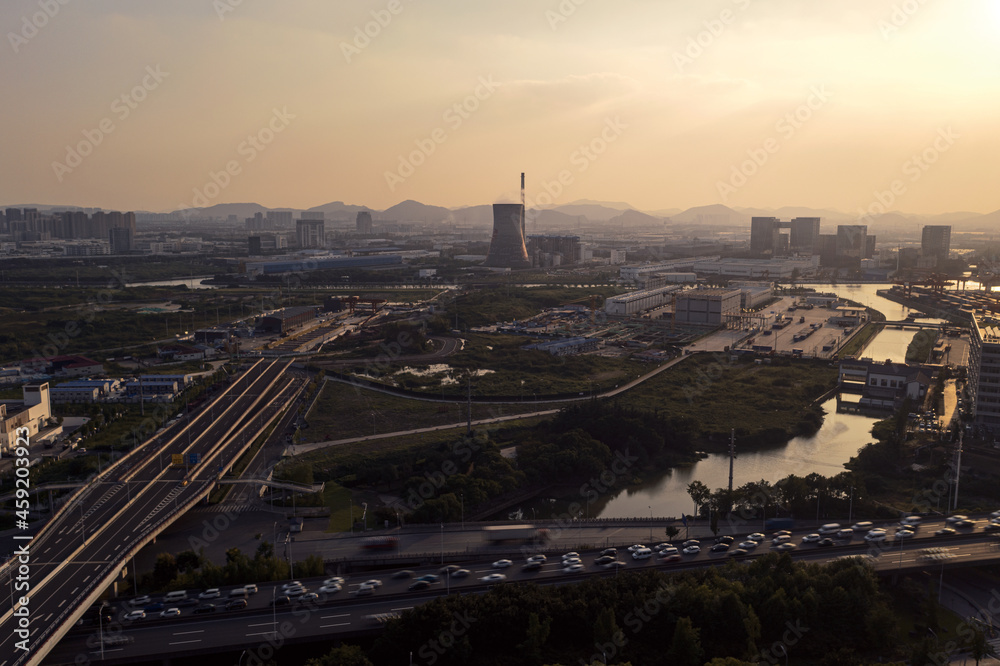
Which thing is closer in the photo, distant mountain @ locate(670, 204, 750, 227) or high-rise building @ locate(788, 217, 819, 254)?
high-rise building @ locate(788, 217, 819, 254)

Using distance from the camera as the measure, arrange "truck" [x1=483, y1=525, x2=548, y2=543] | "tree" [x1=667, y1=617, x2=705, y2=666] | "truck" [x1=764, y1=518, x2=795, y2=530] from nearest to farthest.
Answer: "tree" [x1=667, y1=617, x2=705, y2=666]
"truck" [x1=483, y1=525, x2=548, y2=543]
"truck" [x1=764, y1=518, x2=795, y2=530]

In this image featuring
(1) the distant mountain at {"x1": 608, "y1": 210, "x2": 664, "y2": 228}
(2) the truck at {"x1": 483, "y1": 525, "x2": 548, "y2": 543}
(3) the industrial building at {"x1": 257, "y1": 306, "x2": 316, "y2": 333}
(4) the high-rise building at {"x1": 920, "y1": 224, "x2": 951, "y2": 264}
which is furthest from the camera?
(1) the distant mountain at {"x1": 608, "y1": 210, "x2": 664, "y2": 228}

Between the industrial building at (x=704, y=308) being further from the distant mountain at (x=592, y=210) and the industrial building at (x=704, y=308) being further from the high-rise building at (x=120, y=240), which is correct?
the distant mountain at (x=592, y=210)

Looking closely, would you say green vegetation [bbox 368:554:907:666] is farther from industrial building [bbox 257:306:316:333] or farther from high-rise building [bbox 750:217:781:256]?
high-rise building [bbox 750:217:781:256]

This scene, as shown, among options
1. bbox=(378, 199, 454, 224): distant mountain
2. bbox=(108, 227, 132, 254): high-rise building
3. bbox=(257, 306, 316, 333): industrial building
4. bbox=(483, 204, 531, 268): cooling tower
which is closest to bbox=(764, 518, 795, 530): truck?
bbox=(257, 306, 316, 333): industrial building

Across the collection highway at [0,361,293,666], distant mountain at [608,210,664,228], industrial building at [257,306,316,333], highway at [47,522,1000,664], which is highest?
distant mountain at [608,210,664,228]

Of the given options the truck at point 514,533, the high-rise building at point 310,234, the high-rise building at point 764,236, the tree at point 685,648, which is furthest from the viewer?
the high-rise building at point 310,234

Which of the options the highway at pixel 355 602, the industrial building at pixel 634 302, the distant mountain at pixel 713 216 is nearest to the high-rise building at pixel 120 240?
the industrial building at pixel 634 302
